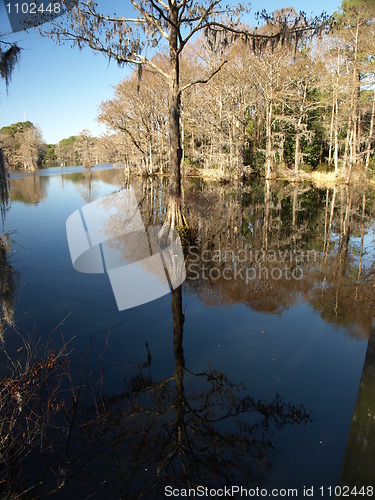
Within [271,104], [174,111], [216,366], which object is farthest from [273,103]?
[216,366]

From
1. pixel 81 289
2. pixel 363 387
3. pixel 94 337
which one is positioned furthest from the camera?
pixel 81 289

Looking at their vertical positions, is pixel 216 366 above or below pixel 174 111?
below

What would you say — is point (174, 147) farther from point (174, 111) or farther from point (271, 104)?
point (271, 104)

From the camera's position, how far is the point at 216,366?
4566mm

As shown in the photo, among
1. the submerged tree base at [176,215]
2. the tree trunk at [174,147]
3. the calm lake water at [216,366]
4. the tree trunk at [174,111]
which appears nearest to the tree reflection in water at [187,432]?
the calm lake water at [216,366]

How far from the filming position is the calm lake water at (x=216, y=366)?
9.85 ft

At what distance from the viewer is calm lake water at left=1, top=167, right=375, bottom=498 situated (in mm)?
3002

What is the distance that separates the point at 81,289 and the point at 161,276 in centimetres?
186

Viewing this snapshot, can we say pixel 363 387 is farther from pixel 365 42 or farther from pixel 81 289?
pixel 365 42

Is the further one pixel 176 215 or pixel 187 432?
pixel 176 215

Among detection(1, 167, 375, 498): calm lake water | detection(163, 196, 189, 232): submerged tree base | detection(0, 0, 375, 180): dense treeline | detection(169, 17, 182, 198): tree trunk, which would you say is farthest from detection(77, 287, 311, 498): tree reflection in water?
detection(0, 0, 375, 180): dense treeline

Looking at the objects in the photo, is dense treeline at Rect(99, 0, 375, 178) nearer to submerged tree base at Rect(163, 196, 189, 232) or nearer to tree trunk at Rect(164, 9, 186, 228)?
tree trunk at Rect(164, 9, 186, 228)

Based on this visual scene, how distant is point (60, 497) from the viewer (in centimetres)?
277

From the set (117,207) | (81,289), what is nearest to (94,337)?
(81,289)
